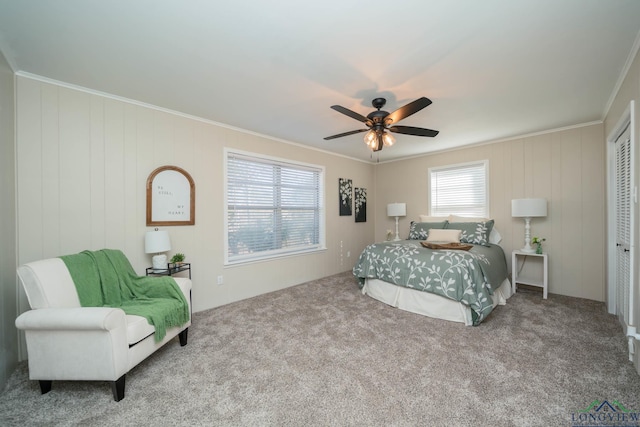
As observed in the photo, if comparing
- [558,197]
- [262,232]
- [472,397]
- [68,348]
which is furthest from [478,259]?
[68,348]

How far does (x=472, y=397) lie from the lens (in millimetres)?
1664

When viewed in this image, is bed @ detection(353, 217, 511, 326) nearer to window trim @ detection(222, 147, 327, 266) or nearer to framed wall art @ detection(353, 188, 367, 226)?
window trim @ detection(222, 147, 327, 266)

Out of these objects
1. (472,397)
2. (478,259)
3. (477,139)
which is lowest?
(472,397)

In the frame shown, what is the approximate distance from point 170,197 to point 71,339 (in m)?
1.67

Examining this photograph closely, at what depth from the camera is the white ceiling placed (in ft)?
4.96

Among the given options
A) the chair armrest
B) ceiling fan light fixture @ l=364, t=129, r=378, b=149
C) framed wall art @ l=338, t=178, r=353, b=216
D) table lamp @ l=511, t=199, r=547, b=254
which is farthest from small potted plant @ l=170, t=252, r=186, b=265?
table lamp @ l=511, t=199, r=547, b=254

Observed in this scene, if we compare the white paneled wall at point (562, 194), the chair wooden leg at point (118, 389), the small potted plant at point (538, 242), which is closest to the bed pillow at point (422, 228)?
the white paneled wall at point (562, 194)

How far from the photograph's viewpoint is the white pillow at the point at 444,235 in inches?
153

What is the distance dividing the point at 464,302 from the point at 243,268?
9.22 feet

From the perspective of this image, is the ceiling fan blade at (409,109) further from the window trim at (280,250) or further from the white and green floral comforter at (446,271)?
the window trim at (280,250)

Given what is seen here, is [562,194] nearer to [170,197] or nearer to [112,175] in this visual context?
[170,197]

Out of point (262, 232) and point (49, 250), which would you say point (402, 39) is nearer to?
point (262, 232)

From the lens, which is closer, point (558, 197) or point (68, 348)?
point (68, 348)

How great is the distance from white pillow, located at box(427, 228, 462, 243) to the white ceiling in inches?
70.5
